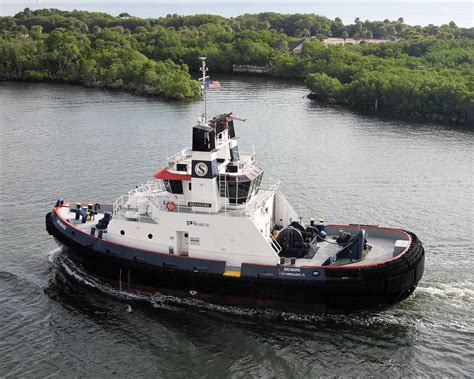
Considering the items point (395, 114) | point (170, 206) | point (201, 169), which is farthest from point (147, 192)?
point (395, 114)

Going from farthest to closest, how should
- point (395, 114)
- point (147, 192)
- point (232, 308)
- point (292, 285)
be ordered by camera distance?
point (395, 114), point (147, 192), point (232, 308), point (292, 285)

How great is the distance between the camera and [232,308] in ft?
78.4

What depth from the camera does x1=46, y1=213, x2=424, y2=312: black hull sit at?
22703 millimetres

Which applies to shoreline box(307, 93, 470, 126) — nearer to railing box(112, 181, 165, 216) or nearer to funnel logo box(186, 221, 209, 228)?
railing box(112, 181, 165, 216)

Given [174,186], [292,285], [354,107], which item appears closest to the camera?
[292,285]

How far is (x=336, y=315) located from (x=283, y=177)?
1711cm

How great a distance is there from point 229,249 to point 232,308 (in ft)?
7.18

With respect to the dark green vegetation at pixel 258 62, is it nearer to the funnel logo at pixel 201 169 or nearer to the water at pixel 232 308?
the water at pixel 232 308

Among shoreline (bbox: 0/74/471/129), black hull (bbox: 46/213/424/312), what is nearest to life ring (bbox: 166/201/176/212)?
black hull (bbox: 46/213/424/312)

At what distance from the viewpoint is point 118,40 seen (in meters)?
97.2

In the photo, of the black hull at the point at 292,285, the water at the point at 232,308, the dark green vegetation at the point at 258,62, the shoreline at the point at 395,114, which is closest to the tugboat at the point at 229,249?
the black hull at the point at 292,285

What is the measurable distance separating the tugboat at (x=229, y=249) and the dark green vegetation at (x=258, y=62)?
37.6 meters

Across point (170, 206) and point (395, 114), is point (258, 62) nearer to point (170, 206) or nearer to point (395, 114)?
point (395, 114)

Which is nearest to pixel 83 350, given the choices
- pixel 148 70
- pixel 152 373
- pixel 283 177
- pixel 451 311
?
pixel 152 373
